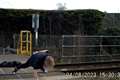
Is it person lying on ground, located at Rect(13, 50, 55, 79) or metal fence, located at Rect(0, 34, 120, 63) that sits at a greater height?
person lying on ground, located at Rect(13, 50, 55, 79)

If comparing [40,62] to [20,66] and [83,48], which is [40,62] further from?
[83,48]

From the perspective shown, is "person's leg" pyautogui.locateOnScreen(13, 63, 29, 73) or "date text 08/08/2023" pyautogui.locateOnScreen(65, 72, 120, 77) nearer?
"person's leg" pyautogui.locateOnScreen(13, 63, 29, 73)

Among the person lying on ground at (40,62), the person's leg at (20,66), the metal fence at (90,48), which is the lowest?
the metal fence at (90,48)

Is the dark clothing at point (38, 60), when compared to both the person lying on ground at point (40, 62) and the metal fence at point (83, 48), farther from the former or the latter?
the metal fence at point (83, 48)

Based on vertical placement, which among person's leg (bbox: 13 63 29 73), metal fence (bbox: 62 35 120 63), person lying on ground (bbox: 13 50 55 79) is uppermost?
person lying on ground (bbox: 13 50 55 79)

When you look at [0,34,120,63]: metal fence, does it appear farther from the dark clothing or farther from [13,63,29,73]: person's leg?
the dark clothing

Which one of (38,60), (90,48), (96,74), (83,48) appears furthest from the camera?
(90,48)

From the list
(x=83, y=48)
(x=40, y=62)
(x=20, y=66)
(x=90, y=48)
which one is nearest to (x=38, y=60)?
(x=40, y=62)

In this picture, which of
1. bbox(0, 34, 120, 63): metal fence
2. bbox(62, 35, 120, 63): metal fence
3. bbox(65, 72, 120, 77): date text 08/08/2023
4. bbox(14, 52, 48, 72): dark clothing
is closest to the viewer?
bbox(14, 52, 48, 72): dark clothing

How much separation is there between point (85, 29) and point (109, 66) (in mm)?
11206

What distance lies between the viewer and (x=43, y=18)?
2603cm

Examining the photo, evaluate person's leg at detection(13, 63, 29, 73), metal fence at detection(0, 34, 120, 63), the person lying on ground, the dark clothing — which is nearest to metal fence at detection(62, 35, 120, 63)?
metal fence at detection(0, 34, 120, 63)

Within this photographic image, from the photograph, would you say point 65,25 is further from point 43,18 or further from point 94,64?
point 94,64

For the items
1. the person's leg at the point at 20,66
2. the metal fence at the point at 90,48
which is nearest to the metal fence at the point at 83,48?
the metal fence at the point at 90,48
